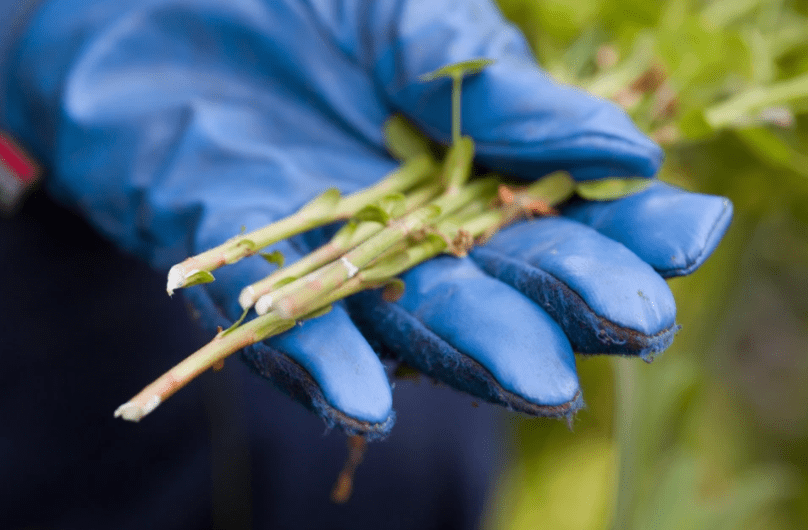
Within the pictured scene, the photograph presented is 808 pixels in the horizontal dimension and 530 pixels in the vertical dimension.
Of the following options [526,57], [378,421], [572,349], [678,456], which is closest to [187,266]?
[378,421]

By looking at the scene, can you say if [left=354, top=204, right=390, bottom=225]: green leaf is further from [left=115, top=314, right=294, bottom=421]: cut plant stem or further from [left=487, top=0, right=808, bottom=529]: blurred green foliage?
[left=487, top=0, right=808, bottom=529]: blurred green foliage

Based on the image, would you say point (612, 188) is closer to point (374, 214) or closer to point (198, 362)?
point (374, 214)

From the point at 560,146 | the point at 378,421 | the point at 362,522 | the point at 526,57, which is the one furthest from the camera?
the point at 362,522

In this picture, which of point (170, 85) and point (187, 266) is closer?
point (187, 266)

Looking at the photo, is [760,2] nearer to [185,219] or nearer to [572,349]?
[572,349]

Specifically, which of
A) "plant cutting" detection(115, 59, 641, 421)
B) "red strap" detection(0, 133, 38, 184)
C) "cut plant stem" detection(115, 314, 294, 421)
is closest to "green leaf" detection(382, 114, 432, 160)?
"plant cutting" detection(115, 59, 641, 421)

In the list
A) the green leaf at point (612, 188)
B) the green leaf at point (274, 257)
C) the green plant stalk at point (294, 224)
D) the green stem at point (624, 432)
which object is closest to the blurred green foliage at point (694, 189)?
the green stem at point (624, 432)

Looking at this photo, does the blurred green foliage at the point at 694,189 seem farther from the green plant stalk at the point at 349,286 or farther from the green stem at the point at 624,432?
the green plant stalk at the point at 349,286
